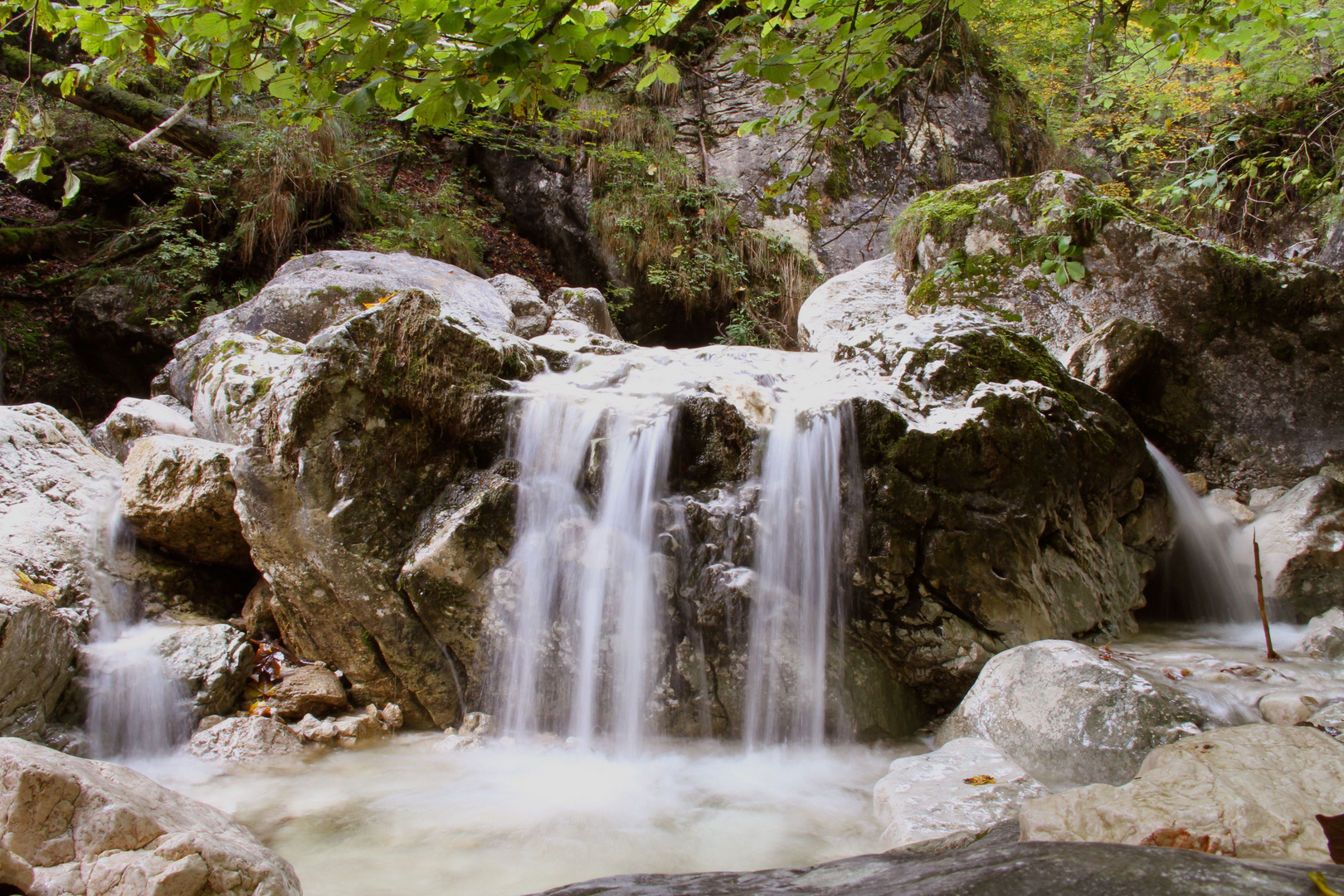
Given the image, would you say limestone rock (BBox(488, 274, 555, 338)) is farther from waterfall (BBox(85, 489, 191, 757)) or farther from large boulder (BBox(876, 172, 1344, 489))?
waterfall (BBox(85, 489, 191, 757))

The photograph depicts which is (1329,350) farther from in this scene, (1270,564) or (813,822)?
(813,822)

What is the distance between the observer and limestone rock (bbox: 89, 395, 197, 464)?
20.2ft

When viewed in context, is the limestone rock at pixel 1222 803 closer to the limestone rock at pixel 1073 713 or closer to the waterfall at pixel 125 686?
the limestone rock at pixel 1073 713

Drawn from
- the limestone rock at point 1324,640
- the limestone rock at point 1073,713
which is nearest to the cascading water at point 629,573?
the limestone rock at point 1073,713

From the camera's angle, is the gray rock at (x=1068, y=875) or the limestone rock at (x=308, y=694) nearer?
the gray rock at (x=1068, y=875)

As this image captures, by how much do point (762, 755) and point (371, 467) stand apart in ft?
9.73

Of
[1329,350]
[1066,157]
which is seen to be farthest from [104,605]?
[1066,157]

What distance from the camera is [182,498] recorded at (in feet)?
16.2

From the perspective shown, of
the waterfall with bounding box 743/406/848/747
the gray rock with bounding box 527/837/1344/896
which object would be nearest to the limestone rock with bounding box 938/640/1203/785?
the waterfall with bounding box 743/406/848/747

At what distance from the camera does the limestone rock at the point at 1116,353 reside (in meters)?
5.74

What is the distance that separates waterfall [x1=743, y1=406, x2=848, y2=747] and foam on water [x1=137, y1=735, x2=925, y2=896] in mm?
214

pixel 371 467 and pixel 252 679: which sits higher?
pixel 371 467

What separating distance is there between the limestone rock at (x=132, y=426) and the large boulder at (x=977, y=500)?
5.70m

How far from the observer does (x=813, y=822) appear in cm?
331
